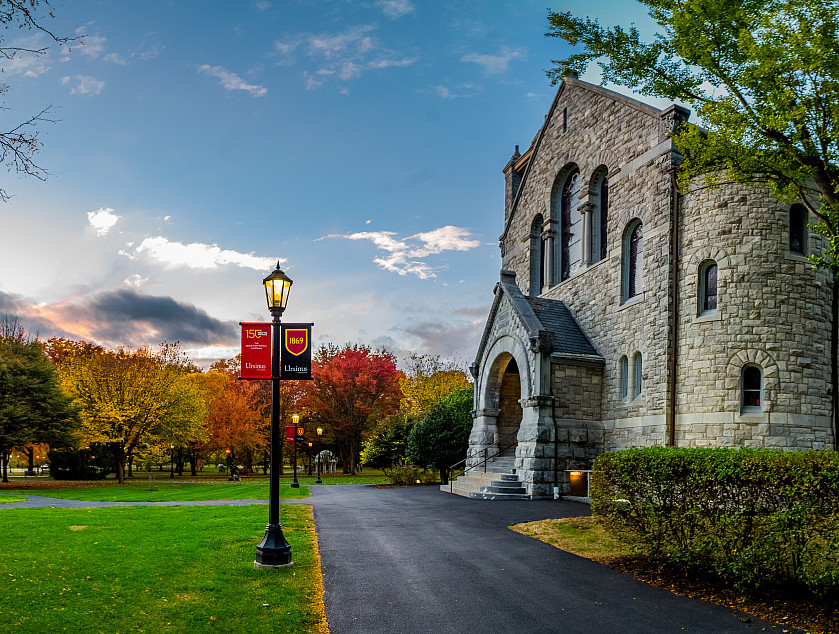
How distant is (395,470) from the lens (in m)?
29.8

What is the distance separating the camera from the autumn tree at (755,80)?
987 cm

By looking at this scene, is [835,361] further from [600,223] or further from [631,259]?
[600,223]

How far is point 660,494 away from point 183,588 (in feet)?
20.1

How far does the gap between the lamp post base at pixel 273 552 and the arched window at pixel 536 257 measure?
20.0 m

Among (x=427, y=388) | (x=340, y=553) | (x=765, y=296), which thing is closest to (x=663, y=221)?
(x=765, y=296)

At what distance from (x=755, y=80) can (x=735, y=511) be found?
6.85 meters

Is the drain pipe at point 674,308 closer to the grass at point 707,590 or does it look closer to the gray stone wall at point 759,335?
the gray stone wall at point 759,335

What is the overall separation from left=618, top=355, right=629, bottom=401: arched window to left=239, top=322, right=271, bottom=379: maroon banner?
562 inches

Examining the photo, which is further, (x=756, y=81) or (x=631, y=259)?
(x=631, y=259)

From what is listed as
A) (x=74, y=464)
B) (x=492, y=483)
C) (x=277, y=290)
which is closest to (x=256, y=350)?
(x=277, y=290)

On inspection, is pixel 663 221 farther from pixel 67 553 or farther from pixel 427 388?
pixel 427 388

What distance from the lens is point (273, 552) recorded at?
9.19 metres

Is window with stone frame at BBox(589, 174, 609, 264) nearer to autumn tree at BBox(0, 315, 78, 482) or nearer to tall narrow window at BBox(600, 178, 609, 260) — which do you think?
tall narrow window at BBox(600, 178, 609, 260)

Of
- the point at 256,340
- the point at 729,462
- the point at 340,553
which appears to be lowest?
the point at 340,553
